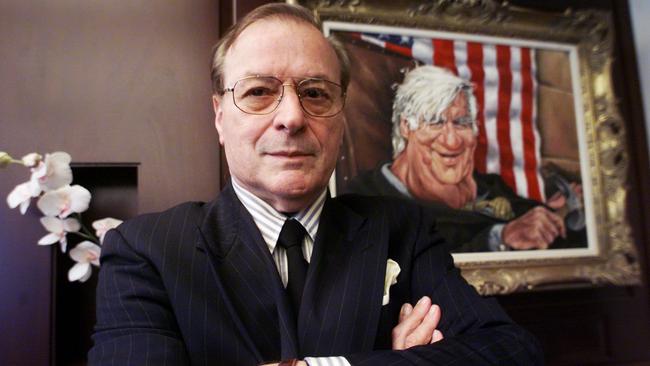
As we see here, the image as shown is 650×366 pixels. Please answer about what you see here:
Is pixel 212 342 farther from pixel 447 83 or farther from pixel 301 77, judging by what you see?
pixel 447 83

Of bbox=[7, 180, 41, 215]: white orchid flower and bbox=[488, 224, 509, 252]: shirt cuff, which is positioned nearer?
bbox=[7, 180, 41, 215]: white orchid flower

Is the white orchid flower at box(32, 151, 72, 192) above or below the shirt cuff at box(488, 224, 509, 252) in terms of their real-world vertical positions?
above

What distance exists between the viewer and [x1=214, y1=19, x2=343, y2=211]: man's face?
0.75 m

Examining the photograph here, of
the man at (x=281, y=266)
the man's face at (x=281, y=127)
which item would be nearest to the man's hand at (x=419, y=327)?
the man at (x=281, y=266)

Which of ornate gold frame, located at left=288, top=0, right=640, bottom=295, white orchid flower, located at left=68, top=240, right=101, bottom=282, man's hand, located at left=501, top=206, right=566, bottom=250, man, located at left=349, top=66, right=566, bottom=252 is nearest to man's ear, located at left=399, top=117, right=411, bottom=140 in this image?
man, located at left=349, top=66, right=566, bottom=252

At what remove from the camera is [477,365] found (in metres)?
0.64

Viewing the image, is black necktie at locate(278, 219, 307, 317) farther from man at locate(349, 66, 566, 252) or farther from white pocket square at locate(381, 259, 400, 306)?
man at locate(349, 66, 566, 252)

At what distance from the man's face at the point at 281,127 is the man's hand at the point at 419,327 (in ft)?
0.96

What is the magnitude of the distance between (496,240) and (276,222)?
82cm

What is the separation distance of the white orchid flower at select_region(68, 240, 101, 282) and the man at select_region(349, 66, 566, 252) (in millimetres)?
749

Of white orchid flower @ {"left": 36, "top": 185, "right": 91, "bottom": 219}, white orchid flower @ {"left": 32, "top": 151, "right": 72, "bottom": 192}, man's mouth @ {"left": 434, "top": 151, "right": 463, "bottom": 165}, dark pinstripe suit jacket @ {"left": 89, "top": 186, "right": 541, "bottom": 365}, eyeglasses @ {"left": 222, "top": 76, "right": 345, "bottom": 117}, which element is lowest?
dark pinstripe suit jacket @ {"left": 89, "top": 186, "right": 541, "bottom": 365}

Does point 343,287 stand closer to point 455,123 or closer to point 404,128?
point 404,128

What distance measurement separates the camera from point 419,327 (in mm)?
731

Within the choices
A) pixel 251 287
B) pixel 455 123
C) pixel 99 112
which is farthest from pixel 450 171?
pixel 99 112
